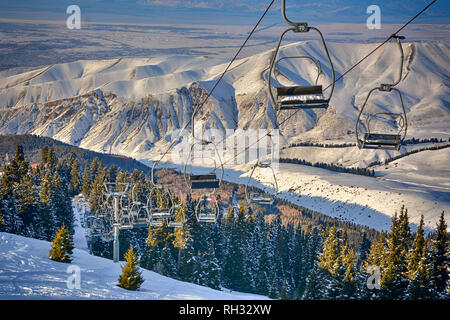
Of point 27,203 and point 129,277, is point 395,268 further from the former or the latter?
point 27,203

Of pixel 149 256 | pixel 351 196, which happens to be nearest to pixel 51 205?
pixel 149 256

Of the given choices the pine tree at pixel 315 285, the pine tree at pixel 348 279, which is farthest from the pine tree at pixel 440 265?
the pine tree at pixel 315 285

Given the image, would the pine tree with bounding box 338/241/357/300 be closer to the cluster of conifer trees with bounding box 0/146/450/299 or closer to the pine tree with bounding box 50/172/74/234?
the cluster of conifer trees with bounding box 0/146/450/299
